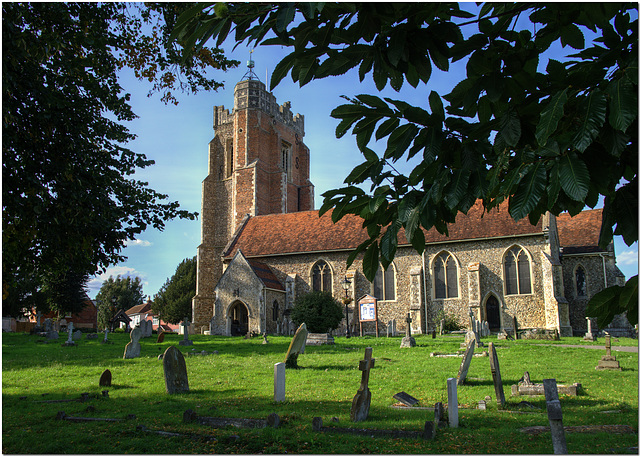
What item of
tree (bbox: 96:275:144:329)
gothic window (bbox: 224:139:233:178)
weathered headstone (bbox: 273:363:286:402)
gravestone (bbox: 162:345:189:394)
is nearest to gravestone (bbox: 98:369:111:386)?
gravestone (bbox: 162:345:189:394)

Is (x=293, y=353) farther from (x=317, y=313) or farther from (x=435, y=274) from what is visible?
(x=435, y=274)

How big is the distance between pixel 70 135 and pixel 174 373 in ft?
16.8

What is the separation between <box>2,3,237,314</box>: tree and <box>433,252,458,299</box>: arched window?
73.4ft

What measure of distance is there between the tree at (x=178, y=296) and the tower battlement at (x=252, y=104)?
1936 centimetres

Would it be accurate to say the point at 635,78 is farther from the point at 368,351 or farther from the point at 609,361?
the point at 609,361

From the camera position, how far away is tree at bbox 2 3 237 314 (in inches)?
285

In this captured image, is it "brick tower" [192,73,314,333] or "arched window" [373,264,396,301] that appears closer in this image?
"arched window" [373,264,396,301]

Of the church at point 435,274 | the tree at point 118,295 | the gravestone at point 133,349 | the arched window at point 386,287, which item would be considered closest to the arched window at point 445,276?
the church at point 435,274

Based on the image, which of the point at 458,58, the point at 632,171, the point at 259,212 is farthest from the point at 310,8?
the point at 259,212

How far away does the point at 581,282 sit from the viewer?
29797mm

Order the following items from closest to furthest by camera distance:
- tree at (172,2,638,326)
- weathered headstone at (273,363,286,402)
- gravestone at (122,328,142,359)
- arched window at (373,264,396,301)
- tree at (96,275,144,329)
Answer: tree at (172,2,638,326), weathered headstone at (273,363,286,402), gravestone at (122,328,142,359), arched window at (373,264,396,301), tree at (96,275,144,329)

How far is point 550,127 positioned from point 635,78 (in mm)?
472

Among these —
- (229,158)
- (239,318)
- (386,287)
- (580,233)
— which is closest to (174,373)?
(386,287)

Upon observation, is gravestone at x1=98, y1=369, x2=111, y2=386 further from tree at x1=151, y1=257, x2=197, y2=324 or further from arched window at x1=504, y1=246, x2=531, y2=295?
tree at x1=151, y1=257, x2=197, y2=324
